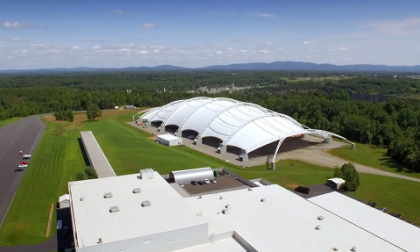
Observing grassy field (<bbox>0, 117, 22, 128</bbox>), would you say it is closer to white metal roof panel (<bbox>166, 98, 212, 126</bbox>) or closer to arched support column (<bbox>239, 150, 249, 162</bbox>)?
white metal roof panel (<bbox>166, 98, 212, 126</bbox>)

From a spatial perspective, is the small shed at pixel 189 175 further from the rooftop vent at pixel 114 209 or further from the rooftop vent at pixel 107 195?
the rooftop vent at pixel 114 209

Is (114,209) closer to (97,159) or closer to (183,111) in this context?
(97,159)

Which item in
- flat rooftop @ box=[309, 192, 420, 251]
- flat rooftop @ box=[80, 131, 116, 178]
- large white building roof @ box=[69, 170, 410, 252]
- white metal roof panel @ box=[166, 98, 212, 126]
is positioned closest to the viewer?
large white building roof @ box=[69, 170, 410, 252]

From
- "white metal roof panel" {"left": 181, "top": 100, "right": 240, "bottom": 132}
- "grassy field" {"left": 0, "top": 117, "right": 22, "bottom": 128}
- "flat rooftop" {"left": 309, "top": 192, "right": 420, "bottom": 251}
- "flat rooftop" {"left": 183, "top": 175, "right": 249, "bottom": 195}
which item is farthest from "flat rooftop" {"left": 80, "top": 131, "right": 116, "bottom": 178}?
"grassy field" {"left": 0, "top": 117, "right": 22, "bottom": 128}

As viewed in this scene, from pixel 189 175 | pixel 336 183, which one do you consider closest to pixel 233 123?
pixel 336 183

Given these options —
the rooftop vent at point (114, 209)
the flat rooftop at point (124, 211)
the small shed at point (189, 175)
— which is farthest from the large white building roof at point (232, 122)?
the rooftop vent at point (114, 209)

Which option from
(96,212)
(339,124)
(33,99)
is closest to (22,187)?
(96,212)

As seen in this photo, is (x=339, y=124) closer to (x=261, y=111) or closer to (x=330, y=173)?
(x=261, y=111)
